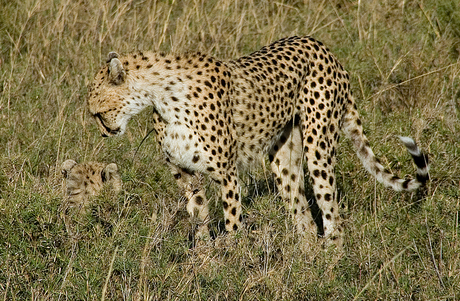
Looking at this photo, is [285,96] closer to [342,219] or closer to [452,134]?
[342,219]

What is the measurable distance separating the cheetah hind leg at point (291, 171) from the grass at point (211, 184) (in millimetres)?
213

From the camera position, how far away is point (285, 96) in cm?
471

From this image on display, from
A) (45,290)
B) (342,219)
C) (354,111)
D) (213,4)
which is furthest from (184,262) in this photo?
(213,4)

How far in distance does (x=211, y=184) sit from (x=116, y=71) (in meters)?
1.19

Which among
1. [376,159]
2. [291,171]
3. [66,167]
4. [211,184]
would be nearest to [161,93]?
[66,167]

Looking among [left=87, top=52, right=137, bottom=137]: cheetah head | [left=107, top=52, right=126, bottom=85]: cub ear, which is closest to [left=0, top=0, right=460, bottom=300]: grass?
[left=87, top=52, right=137, bottom=137]: cheetah head

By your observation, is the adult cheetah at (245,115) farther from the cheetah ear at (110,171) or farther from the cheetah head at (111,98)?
the cheetah ear at (110,171)

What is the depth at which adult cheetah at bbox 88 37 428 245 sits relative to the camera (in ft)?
14.1

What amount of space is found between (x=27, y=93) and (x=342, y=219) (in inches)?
100

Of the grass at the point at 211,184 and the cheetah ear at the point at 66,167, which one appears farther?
the cheetah ear at the point at 66,167

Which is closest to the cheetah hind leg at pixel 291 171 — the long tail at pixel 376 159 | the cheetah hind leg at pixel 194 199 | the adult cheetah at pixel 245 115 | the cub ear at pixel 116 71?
the adult cheetah at pixel 245 115

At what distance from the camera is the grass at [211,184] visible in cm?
359

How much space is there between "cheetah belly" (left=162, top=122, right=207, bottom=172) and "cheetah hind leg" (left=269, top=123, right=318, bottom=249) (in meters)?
0.86

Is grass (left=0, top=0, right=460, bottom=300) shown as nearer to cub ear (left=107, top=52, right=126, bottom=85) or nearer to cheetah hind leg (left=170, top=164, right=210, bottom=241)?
cheetah hind leg (left=170, top=164, right=210, bottom=241)
